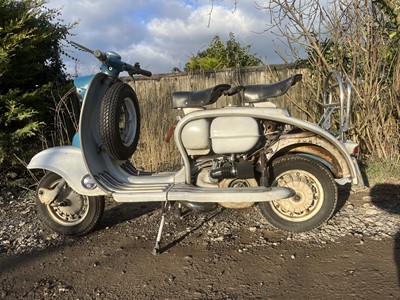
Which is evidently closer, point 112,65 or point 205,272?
point 205,272

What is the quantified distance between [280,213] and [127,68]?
2.19 metres

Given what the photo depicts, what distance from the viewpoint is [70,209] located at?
398 cm

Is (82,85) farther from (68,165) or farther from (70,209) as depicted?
(70,209)

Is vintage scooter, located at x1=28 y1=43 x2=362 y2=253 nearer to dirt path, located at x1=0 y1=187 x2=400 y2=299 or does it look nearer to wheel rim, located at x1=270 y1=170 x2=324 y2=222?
wheel rim, located at x1=270 y1=170 x2=324 y2=222

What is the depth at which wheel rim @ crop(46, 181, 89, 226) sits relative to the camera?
155 inches

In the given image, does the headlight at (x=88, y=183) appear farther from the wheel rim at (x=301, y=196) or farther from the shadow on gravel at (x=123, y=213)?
the wheel rim at (x=301, y=196)

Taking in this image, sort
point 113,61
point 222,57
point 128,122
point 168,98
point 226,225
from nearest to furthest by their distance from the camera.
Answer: point 113,61 → point 226,225 → point 128,122 → point 168,98 → point 222,57

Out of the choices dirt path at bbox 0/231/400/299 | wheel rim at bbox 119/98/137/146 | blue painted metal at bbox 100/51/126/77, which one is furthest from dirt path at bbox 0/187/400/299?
blue painted metal at bbox 100/51/126/77

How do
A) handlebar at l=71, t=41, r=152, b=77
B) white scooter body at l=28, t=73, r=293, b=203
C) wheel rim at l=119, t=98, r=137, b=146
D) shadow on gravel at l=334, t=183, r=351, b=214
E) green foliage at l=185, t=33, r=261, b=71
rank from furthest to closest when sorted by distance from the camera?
green foliage at l=185, t=33, r=261, b=71, shadow on gravel at l=334, t=183, r=351, b=214, wheel rim at l=119, t=98, r=137, b=146, handlebar at l=71, t=41, r=152, b=77, white scooter body at l=28, t=73, r=293, b=203

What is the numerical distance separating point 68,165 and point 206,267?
5.53 ft

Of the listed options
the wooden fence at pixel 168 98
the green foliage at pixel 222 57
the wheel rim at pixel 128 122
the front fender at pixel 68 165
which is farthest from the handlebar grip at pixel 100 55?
the green foliage at pixel 222 57

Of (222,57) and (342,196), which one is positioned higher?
(222,57)

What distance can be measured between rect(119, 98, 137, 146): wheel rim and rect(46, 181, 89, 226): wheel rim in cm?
77

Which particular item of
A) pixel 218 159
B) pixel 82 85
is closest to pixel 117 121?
pixel 82 85
